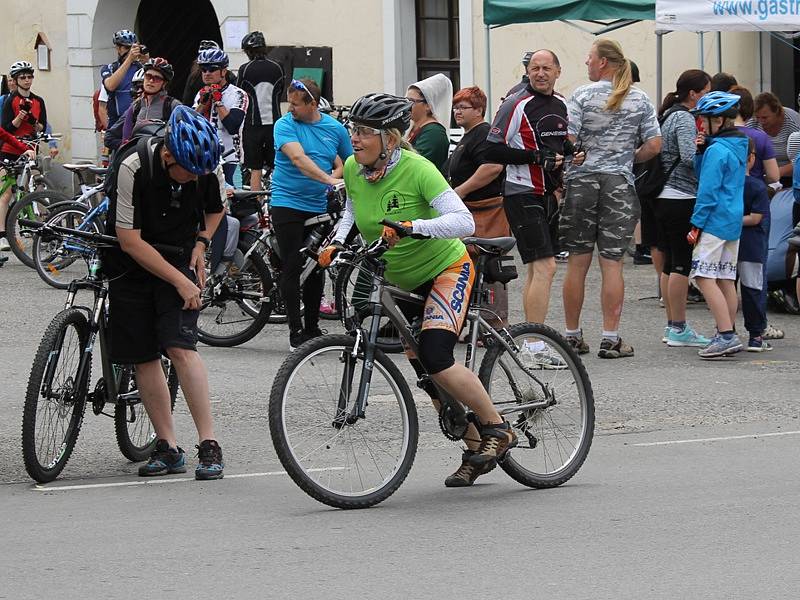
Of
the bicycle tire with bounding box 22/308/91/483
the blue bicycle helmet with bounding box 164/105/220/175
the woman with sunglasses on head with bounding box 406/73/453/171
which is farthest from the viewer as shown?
the woman with sunglasses on head with bounding box 406/73/453/171

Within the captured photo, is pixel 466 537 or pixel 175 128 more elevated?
pixel 175 128

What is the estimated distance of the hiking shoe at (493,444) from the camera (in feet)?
22.9

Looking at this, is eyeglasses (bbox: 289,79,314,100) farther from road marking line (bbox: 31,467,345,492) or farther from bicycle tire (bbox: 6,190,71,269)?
bicycle tire (bbox: 6,190,71,269)

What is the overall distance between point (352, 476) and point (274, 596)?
1.39m

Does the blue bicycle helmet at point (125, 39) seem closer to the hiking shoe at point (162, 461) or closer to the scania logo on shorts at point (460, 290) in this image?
the hiking shoe at point (162, 461)

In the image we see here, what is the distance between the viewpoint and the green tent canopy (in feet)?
48.3

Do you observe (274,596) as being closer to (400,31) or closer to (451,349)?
(451,349)

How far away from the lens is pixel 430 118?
37.7 ft

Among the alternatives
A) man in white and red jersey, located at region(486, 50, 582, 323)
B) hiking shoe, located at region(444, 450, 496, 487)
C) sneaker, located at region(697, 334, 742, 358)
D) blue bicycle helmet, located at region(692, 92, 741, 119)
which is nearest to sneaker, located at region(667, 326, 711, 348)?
sneaker, located at region(697, 334, 742, 358)

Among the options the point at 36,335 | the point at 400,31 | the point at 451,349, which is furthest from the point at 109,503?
the point at 400,31

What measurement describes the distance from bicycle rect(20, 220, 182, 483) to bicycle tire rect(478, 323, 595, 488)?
159 centimetres

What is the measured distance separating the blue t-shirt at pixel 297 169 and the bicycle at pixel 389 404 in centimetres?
392

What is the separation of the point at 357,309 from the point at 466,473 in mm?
1154

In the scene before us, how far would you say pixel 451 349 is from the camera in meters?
6.84
